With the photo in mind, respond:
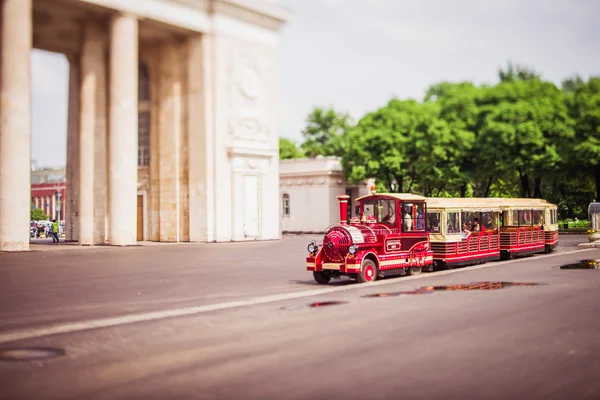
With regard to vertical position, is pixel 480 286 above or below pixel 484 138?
below

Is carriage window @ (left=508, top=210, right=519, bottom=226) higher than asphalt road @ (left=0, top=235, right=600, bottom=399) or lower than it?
higher

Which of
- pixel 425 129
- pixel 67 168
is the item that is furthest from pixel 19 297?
pixel 425 129

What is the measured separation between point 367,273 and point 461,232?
7.27 meters

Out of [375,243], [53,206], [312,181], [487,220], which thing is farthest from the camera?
[53,206]

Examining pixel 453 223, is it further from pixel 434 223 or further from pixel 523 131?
pixel 523 131

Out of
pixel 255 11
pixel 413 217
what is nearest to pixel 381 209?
pixel 413 217

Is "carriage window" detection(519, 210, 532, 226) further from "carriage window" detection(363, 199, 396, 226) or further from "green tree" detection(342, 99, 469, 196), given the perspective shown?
"green tree" detection(342, 99, 469, 196)

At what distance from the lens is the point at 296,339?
10.5m

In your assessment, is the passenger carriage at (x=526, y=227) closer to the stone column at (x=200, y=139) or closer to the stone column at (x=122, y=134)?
the stone column at (x=200, y=139)

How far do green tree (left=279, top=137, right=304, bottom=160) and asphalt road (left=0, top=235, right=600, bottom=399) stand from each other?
7697cm

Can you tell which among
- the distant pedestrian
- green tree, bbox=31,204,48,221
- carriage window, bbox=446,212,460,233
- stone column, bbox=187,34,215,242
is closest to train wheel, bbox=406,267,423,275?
carriage window, bbox=446,212,460,233

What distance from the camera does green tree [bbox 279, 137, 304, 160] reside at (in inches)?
3824

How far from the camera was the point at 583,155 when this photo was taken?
53.8 metres

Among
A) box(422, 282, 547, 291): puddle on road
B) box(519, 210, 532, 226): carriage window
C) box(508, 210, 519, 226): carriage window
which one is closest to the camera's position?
box(422, 282, 547, 291): puddle on road
